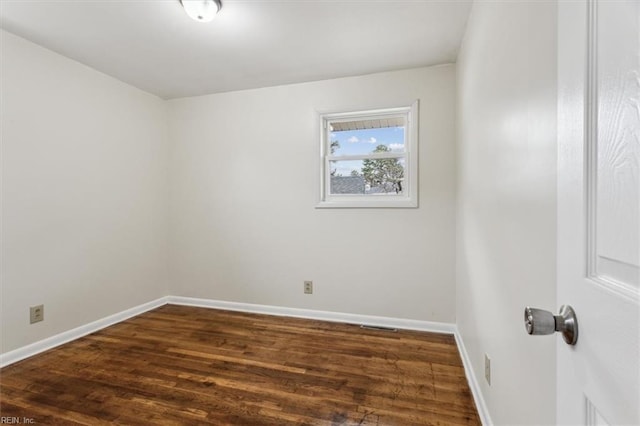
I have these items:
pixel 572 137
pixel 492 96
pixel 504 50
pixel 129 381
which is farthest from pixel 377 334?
pixel 572 137

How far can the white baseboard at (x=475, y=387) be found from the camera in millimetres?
1513

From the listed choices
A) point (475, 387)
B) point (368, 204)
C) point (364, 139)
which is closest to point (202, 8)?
point (364, 139)

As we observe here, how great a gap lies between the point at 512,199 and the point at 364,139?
79.0 inches

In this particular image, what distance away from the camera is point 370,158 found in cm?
295

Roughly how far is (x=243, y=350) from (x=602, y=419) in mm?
2344

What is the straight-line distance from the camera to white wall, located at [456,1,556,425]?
83cm

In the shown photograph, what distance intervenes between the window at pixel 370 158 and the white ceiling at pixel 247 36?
0.45 m

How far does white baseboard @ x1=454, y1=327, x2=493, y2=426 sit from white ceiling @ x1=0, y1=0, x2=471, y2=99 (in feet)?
7.63

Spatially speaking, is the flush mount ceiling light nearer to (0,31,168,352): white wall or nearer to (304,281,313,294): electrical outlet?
(0,31,168,352): white wall

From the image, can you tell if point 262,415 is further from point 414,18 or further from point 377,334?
point 414,18

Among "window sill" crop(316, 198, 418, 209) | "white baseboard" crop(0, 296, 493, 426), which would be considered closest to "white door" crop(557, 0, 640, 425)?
"white baseboard" crop(0, 296, 493, 426)

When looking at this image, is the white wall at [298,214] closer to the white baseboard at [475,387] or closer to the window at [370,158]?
the window at [370,158]

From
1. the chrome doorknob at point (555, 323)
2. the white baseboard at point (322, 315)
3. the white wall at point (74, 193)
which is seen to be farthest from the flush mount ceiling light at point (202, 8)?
the white baseboard at point (322, 315)

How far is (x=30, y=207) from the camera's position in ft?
7.48
